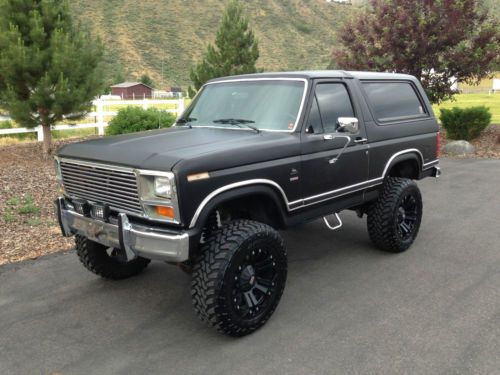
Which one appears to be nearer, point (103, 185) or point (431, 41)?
point (103, 185)

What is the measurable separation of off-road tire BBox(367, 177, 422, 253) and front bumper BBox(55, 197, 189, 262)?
2.65m

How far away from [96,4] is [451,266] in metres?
98.2

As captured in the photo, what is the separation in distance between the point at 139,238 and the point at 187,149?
737mm

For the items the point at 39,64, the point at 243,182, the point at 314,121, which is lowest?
the point at 243,182

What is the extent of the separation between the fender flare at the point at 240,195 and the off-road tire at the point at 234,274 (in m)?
0.25

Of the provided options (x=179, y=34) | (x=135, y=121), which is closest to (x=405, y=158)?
(x=135, y=121)

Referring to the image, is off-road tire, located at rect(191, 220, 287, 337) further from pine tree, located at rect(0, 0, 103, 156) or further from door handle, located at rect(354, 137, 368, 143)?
pine tree, located at rect(0, 0, 103, 156)

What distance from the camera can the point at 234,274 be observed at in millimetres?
3439

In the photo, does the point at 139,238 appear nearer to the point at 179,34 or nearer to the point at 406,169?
the point at 406,169

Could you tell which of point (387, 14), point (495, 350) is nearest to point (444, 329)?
point (495, 350)

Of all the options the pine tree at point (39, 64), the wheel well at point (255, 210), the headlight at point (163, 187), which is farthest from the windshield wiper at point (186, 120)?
the pine tree at point (39, 64)

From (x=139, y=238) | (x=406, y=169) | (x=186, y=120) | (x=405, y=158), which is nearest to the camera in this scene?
(x=139, y=238)

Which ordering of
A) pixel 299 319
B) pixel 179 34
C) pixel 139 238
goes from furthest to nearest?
pixel 179 34 < pixel 299 319 < pixel 139 238

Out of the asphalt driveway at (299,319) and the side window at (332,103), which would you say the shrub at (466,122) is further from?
the side window at (332,103)
